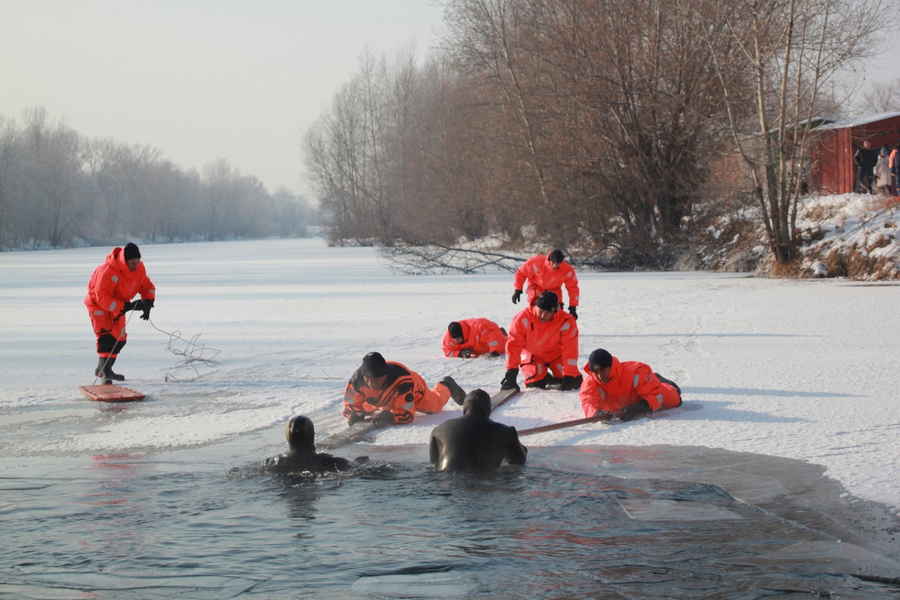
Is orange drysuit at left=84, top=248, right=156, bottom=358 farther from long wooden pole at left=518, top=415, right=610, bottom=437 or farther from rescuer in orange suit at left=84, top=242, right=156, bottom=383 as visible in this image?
long wooden pole at left=518, top=415, right=610, bottom=437

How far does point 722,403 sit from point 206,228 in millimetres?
156387

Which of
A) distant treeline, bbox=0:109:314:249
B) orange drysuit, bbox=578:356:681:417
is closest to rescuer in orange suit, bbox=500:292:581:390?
orange drysuit, bbox=578:356:681:417

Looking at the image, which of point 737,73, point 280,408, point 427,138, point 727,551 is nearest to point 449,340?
point 280,408

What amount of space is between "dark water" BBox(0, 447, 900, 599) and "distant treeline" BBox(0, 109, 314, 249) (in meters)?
90.1

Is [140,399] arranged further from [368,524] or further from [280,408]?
[368,524]

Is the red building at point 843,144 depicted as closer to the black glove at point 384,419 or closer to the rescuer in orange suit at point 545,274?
the rescuer in orange suit at point 545,274

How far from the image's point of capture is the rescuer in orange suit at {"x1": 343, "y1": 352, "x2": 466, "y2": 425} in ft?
27.4

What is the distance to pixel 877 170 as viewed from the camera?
2820cm

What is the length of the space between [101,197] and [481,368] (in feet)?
370

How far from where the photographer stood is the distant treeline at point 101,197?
302ft

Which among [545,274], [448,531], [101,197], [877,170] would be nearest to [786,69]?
[877,170]

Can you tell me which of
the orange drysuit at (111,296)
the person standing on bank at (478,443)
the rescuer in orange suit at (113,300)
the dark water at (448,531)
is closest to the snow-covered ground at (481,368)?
the rescuer in orange suit at (113,300)

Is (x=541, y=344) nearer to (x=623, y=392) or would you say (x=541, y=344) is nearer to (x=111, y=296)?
(x=623, y=392)

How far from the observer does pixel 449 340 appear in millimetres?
12180
